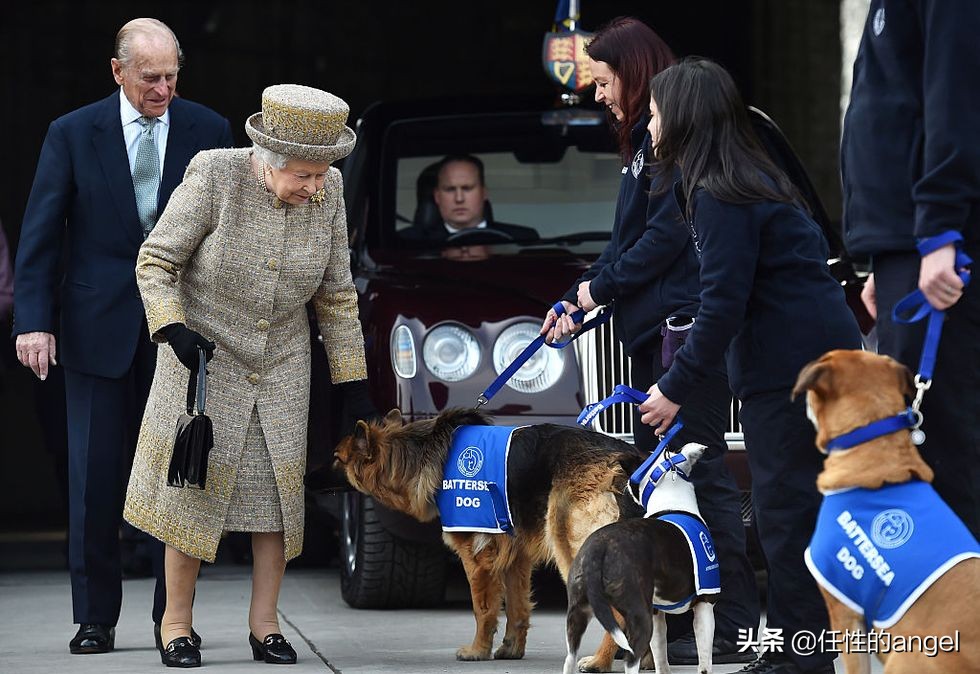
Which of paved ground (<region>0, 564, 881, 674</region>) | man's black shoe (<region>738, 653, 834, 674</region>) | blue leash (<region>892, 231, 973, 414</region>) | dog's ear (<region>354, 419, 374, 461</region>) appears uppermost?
blue leash (<region>892, 231, 973, 414</region>)

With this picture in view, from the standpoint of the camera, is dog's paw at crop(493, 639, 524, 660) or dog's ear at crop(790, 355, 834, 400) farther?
dog's paw at crop(493, 639, 524, 660)

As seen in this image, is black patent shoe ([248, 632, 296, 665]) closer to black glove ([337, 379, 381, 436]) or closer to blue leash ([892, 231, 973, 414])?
black glove ([337, 379, 381, 436])

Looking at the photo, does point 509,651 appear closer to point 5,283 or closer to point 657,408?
point 657,408

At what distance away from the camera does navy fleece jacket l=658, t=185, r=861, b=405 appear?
167 inches

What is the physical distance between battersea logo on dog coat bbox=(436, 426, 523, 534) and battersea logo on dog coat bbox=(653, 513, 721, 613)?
782 mm

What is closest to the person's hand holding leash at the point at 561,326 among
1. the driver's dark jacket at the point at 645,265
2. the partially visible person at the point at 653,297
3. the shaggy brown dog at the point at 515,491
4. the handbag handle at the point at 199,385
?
the partially visible person at the point at 653,297

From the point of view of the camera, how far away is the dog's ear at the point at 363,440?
→ 217 inches

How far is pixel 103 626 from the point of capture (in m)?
5.74

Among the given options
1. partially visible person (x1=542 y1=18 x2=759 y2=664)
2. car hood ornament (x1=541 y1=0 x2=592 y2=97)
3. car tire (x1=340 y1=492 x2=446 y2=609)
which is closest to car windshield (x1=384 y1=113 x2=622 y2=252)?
car hood ornament (x1=541 y1=0 x2=592 y2=97)

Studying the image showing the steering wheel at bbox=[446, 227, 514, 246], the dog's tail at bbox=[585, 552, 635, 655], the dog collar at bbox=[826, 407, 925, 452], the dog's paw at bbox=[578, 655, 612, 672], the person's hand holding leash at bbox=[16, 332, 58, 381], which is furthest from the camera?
the steering wheel at bbox=[446, 227, 514, 246]

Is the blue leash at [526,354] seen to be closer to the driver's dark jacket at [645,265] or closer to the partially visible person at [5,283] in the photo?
the driver's dark jacket at [645,265]

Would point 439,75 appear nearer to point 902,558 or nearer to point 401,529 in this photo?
point 401,529

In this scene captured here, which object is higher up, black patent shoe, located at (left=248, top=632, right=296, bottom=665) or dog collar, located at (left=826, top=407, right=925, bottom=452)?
dog collar, located at (left=826, top=407, right=925, bottom=452)

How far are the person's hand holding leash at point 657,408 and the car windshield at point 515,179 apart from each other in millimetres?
2577
